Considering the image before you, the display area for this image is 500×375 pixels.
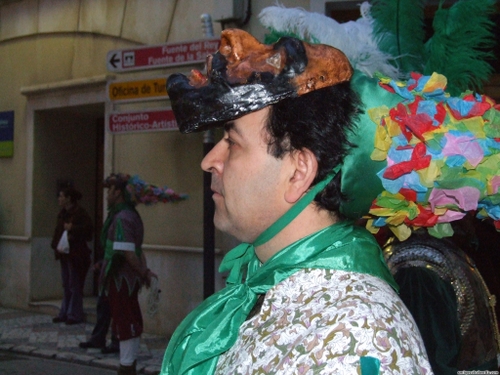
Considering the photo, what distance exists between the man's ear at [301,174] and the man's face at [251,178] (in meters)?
0.02

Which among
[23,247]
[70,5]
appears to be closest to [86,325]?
[23,247]

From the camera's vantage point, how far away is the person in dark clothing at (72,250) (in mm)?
8570

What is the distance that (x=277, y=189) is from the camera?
160 centimetres

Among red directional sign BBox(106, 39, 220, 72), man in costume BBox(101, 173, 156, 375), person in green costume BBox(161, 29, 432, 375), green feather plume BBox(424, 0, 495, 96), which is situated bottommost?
man in costume BBox(101, 173, 156, 375)

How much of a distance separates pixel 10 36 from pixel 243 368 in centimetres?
1016

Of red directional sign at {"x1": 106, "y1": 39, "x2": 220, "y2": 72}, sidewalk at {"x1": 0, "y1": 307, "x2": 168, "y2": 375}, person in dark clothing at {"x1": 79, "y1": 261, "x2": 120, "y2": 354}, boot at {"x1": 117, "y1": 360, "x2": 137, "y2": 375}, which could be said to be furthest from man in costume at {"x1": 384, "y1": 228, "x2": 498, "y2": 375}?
person in dark clothing at {"x1": 79, "y1": 261, "x2": 120, "y2": 354}

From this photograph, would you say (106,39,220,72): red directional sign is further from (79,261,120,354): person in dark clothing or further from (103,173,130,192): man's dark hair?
A: (79,261,120,354): person in dark clothing

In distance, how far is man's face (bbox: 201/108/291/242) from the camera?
1.60 metres

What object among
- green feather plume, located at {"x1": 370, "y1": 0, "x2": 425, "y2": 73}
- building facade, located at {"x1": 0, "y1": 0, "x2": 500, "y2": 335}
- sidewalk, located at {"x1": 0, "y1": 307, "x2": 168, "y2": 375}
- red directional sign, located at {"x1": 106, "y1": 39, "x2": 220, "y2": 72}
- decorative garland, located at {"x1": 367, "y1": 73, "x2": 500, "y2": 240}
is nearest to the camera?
decorative garland, located at {"x1": 367, "y1": 73, "x2": 500, "y2": 240}

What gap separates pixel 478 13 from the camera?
2.30 m

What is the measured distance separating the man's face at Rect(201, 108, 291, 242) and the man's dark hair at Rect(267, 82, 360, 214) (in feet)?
0.09

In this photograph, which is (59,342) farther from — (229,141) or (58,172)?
(229,141)

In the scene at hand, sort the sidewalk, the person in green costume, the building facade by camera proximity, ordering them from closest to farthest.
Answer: the person in green costume < the sidewalk < the building facade

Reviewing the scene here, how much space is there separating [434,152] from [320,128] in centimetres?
34
